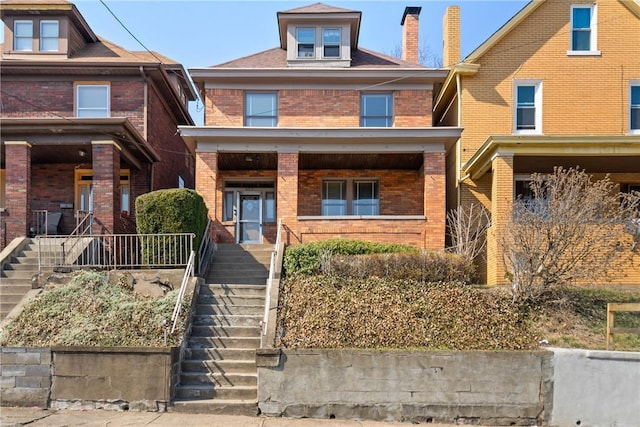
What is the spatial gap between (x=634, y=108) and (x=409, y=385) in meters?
13.4

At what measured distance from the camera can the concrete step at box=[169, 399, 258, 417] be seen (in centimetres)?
777

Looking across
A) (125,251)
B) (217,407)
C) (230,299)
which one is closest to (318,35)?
(125,251)

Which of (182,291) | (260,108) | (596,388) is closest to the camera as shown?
(596,388)

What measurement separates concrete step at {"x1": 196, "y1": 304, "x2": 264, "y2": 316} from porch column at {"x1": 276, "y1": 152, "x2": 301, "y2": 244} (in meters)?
4.85

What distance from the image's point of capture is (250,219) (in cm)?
1708

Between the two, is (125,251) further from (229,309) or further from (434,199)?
(434,199)

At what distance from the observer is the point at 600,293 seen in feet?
34.8

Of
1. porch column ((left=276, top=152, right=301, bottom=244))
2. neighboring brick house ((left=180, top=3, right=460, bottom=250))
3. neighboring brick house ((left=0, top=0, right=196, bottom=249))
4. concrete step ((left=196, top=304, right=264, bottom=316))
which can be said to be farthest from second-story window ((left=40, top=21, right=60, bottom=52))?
concrete step ((left=196, top=304, right=264, bottom=316))

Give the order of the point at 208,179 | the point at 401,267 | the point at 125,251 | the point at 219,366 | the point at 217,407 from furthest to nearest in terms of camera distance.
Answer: the point at 208,179 < the point at 125,251 < the point at 401,267 < the point at 219,366 < the point at 217,407

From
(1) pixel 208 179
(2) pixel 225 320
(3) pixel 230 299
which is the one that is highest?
(1) pixel 208 179

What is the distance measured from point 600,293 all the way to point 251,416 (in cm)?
809

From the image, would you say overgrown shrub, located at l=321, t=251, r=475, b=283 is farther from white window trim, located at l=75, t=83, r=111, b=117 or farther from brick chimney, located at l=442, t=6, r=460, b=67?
white window trim, located at l=75, t=83, r=111, b=117

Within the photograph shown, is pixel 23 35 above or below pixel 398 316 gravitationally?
above

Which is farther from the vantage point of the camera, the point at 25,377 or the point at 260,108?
the point at 260,108
